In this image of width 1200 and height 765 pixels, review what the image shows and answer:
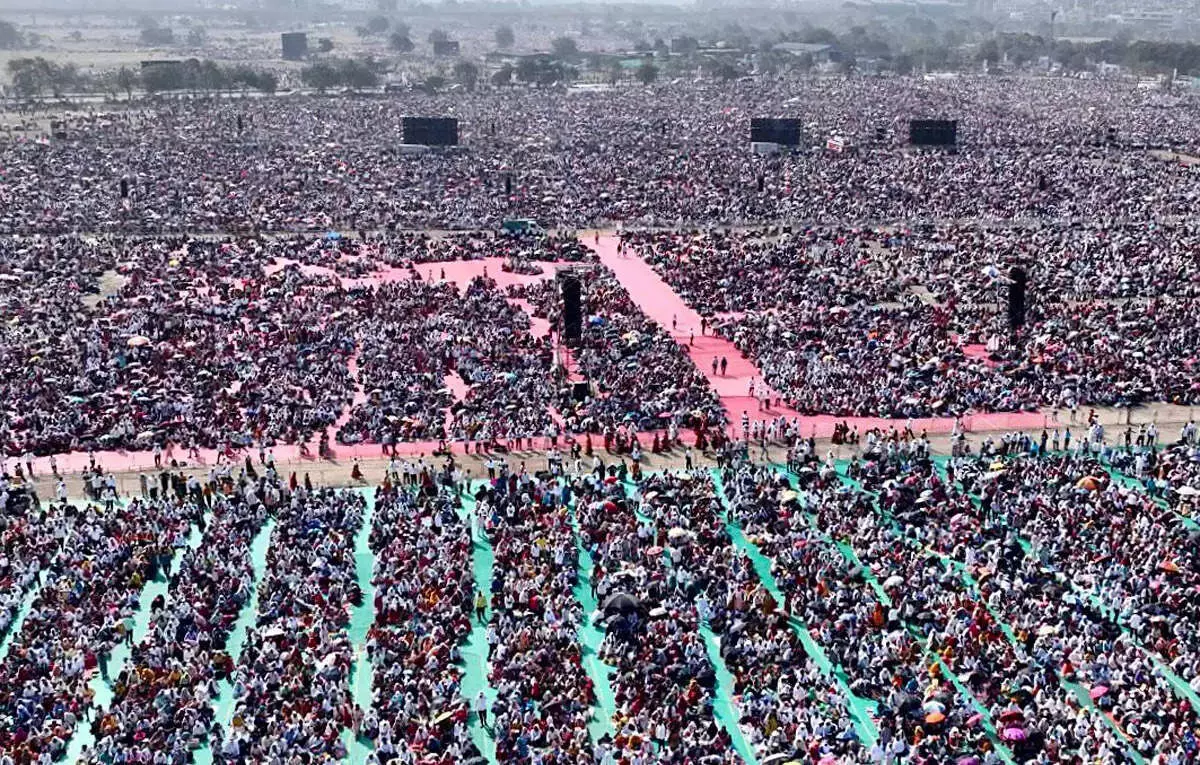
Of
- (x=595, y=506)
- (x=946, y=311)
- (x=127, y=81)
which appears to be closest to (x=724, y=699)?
(x=595, y=506)

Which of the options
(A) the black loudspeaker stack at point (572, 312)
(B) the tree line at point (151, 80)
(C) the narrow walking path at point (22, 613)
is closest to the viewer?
(C) the narrow walking path at point (22, 613)

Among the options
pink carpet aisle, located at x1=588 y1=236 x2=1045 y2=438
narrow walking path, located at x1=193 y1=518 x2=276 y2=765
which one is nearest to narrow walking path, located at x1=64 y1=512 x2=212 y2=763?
narrow walking path, located at x1=193 y1=518 x2=276 y2=765

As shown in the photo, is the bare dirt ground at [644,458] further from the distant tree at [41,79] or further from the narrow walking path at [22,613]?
the distant tree at [41,79]

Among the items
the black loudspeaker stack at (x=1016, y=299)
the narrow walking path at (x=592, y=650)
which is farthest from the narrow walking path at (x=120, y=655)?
the black loudspeaker stack at (x=1016, y=299)

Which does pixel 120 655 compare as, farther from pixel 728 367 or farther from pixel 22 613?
pixel 728 367

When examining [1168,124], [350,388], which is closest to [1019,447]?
[350,388]

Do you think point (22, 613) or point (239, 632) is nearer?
point (239, 632)

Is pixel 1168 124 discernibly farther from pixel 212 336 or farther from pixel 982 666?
pixel 982 666
